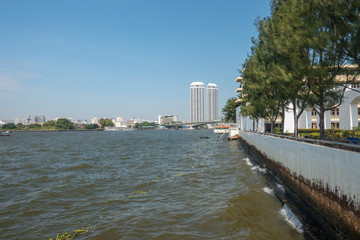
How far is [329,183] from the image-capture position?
29.5 feet

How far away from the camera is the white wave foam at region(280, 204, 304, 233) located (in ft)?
29.7

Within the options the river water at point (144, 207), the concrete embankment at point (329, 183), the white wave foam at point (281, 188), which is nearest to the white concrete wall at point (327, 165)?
the concrete embankment at point (329, 183)

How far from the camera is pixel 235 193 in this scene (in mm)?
14211

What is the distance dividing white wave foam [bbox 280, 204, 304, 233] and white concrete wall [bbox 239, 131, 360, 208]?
1.62 metres

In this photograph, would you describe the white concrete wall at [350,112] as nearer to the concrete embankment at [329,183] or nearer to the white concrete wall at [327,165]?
the white concrete wall at [327,165]

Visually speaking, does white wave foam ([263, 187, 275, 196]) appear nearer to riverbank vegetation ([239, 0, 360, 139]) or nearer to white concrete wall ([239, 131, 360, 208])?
white concrete wall ([239, 131, 360, 208])

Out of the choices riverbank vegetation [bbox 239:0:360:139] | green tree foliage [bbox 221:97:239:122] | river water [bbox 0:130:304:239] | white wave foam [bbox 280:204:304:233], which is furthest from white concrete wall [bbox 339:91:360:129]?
green tree foliage [bbox 221:97:239:122]

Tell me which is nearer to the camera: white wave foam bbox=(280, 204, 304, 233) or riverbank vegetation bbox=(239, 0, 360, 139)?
white wave foam bbox=(280, 204, 304, 233)

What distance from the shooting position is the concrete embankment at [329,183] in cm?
741

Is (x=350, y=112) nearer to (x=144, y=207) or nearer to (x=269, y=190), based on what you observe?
(x=269, y=190)

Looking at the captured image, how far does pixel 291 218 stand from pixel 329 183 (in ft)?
6.80

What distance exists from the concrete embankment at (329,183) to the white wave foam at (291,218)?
84 cm

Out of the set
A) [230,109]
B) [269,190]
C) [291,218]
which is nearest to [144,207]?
[291,218]

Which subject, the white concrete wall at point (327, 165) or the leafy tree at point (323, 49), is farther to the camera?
the leafy tree at point (323, 49)
